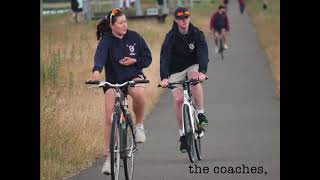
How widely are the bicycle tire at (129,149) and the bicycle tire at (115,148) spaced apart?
151 millimetres

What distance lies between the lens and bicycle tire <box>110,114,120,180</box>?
1079cm

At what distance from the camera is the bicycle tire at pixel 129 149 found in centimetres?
1112

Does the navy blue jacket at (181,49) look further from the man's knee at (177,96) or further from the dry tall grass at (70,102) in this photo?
the dry tall grass at (70,102)

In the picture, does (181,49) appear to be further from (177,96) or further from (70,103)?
(70,103)

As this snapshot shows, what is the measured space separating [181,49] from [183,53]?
84 millimetres

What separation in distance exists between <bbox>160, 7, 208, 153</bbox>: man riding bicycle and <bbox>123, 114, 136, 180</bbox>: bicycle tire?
903 mm

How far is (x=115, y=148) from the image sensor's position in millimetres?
10891

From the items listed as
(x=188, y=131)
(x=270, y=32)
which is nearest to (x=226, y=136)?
(x=188, y=131)

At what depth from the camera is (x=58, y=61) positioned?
58.1 feet

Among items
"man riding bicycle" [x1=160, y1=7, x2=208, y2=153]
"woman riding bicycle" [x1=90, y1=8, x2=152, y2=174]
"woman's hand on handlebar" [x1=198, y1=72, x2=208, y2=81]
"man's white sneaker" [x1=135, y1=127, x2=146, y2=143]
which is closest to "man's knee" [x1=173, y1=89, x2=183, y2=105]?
"man riding bicycle" [x1=160, y1=7, x2=208, y2=153]

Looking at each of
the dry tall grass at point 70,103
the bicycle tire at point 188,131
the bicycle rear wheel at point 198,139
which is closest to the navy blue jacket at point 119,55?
the dry tall grass at point 70,103
